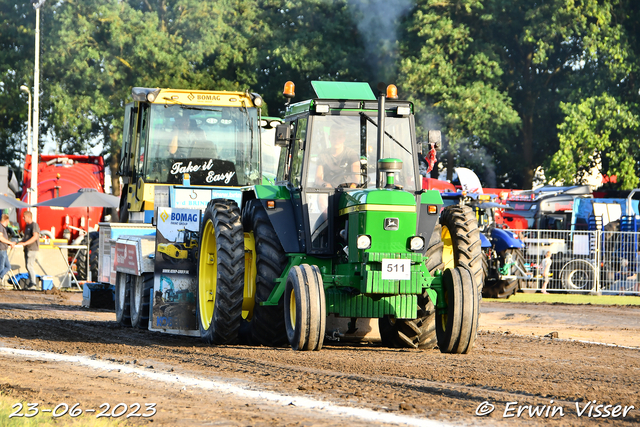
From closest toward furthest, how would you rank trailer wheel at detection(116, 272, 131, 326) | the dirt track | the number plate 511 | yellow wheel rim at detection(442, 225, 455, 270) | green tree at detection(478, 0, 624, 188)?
the dirt track, the number plate 511, yellow wheel rim at detection(442, 225, 455, 270), trailer wheel at detection(116, 272, 131, 326), green tree at detection(478, 0, 624, 188)

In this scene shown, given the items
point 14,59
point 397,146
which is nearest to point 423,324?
point 397,146

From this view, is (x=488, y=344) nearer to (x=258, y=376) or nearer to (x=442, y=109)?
(x=258, y=376)

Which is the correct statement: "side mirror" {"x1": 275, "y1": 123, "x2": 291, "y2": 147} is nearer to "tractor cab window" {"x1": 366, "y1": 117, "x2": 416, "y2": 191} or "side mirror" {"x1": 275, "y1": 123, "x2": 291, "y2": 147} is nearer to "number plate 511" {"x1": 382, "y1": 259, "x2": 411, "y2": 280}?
"tractor cab window" {"x1": 366, "y1": 117, "x2": 416, "y2": 191}

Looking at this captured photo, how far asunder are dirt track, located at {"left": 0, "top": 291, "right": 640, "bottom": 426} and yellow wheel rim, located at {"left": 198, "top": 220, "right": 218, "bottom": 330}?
439 mm

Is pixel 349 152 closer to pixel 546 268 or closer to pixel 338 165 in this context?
pixel 338 165

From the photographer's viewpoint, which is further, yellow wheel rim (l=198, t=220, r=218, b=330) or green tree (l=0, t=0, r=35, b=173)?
green tree (l=0, t=0, r=35, b=173)

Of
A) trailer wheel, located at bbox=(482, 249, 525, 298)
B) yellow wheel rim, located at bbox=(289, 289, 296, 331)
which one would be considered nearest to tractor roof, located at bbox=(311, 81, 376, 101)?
yellow wheel rim, located at bbox=(289, 289, 296, 331)

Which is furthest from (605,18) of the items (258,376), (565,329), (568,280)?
(258,376)

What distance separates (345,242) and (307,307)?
104 centimetres

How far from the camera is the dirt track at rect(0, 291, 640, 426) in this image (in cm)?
580

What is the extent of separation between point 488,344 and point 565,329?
339cm

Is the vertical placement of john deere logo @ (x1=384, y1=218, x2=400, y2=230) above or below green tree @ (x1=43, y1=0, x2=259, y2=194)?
below

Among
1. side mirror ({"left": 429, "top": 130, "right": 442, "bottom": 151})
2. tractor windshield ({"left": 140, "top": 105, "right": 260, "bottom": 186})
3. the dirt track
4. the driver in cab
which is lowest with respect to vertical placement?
the dirt track

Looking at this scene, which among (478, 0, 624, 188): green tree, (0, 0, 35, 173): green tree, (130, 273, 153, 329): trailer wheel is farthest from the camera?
(0, 0, 35, 173): green tree
